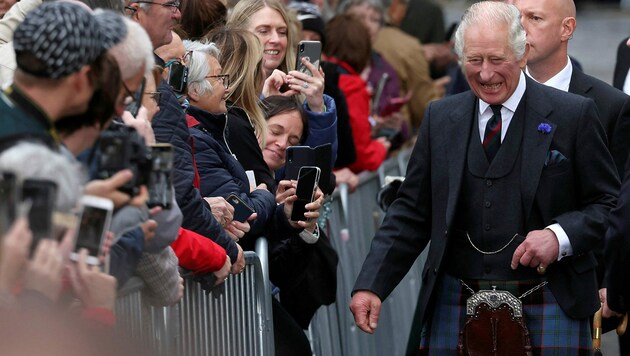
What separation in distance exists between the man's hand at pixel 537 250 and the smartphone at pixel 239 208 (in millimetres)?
1104

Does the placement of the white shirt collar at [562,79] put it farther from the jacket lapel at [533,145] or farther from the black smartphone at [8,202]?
the black smartphone at [8,202]

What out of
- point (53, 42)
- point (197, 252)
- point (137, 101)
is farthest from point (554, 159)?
point (53, 42)

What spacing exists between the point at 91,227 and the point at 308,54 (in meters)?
3.75

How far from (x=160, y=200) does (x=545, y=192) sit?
2.11 meters

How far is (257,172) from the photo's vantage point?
259 inches

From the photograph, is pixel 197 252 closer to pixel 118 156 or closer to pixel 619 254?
pixel 118 156

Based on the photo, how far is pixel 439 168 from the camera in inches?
238

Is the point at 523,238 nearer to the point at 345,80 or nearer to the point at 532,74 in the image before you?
the point at 532,74

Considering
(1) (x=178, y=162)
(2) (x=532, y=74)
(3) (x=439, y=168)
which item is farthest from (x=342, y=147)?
(1) (x=178, y=162)

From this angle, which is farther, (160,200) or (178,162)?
(178,162)

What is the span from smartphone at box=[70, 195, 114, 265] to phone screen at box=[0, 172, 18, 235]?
0.97 ft

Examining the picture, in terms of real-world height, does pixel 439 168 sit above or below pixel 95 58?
below

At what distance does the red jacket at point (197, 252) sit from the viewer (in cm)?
508

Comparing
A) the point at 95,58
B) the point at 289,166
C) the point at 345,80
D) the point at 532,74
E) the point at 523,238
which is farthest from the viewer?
the point at 345,80
